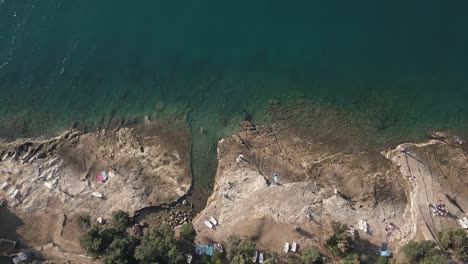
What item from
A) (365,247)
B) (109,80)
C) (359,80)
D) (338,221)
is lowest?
(365,247)

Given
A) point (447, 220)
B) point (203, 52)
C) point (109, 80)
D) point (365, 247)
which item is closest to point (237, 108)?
point (203, 52)

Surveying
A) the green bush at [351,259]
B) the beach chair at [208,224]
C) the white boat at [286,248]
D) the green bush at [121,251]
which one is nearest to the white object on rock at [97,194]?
the green bush at [121,251]

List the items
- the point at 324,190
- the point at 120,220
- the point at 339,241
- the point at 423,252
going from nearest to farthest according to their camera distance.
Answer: the point at 423,252 → the point at 339,241 → the point at 120,220 → the point at 324,190

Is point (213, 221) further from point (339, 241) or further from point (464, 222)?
point (464, 222)

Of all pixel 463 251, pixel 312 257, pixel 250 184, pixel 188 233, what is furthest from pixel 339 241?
pixel 188 233

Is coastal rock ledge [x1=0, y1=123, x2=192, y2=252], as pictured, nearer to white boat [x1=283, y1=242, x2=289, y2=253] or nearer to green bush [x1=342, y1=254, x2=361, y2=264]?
white boat [x1=283, y1=242, x2=289, y2=253]

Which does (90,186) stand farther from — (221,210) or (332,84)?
(332,84)
